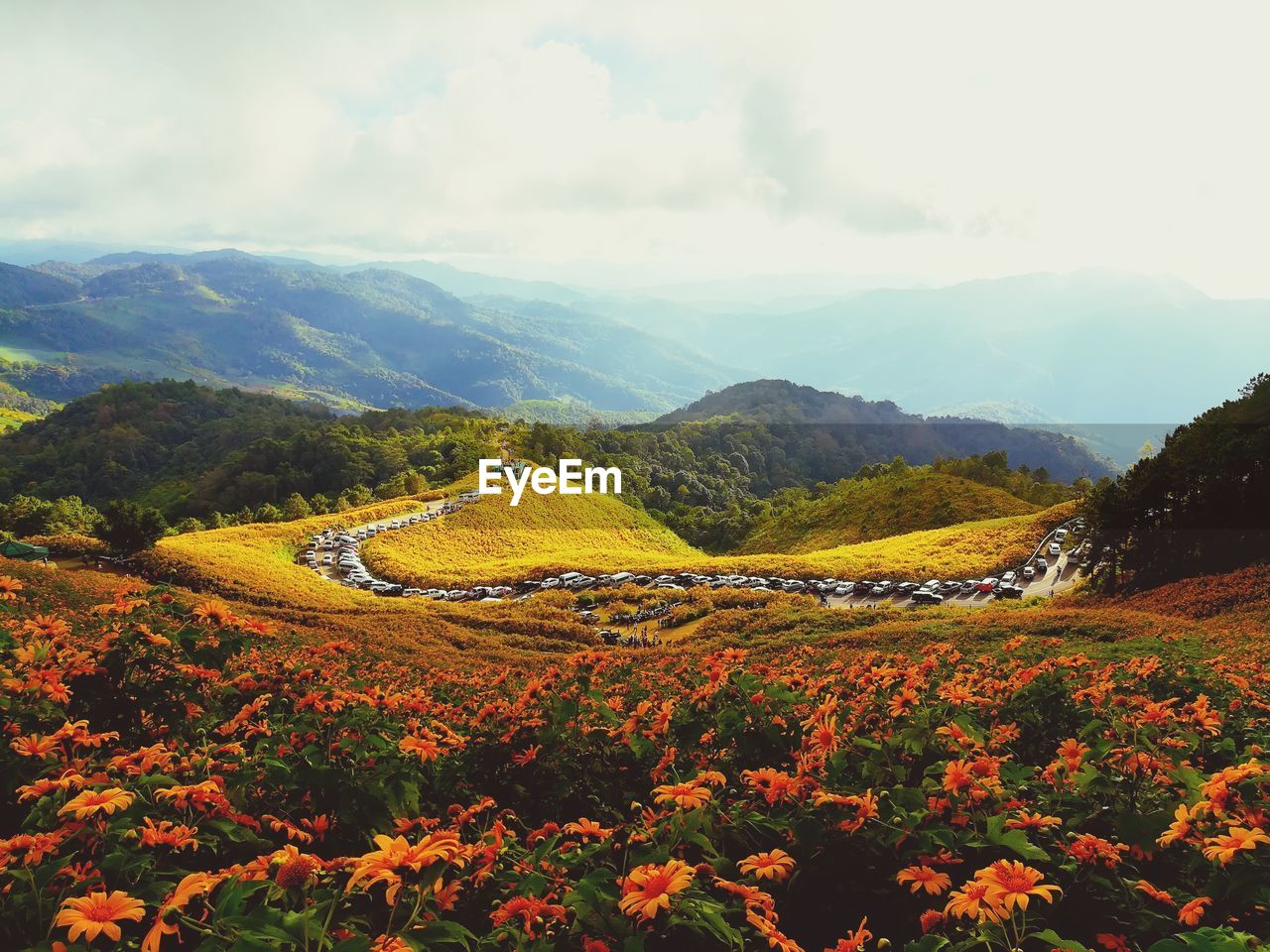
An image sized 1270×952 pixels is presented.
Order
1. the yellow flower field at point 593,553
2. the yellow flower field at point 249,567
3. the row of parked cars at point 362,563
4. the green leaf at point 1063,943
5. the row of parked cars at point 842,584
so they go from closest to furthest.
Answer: the green leaf at point 1063,943 < the yellow flower field at point 249,567 < the row of parked cars at point 842,584 < the yellow flower field at point 593,553 < the row of parked cars at point 362,563

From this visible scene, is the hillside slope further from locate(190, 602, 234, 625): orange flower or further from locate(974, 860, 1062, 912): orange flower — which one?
locate(974, 860, 1062, 912): orange flower

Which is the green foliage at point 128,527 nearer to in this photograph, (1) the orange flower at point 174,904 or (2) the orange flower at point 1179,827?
(1) the orange flower at point 174,904

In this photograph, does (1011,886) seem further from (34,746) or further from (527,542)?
(527,542)

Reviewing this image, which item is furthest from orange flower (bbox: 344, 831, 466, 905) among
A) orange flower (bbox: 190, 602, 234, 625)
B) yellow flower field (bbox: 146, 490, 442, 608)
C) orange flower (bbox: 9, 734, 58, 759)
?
yellow flower field (bbox: 146, 490, 442, 608)

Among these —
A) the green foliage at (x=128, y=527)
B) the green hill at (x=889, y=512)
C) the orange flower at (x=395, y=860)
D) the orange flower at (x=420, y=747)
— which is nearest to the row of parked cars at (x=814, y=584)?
the green hill at (x=889, y=512)

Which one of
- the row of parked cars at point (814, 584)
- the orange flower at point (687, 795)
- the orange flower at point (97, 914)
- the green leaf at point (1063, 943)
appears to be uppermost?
the orange flower at point (97, 914)

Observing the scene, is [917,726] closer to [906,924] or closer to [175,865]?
[906,924]

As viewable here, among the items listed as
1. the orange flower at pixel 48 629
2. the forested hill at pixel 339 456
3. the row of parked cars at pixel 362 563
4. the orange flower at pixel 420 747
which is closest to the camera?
the orange flower at pixel 420 747
